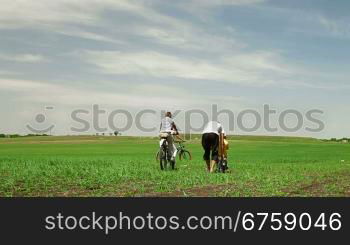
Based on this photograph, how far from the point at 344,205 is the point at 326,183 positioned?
6.61m

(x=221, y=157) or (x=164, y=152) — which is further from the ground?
(x=164, y=152)

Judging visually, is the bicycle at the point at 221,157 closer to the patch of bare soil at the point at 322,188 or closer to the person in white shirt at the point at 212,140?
the person in white shirt at the point at 212,140

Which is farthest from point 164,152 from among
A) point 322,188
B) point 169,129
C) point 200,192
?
point 200,192

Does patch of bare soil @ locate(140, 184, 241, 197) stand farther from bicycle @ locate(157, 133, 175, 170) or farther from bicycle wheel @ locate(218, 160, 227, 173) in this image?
bicycle @ locate(157, 133, 175, 170)

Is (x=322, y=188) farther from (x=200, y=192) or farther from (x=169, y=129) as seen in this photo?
(x=169, y=129)

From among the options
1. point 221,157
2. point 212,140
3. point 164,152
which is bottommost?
point 221,157

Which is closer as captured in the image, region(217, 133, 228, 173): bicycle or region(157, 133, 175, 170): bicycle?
region(217, 133, 228, 173): bicycle

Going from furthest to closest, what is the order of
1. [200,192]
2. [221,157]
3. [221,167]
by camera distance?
1. [221,167]
2. [221,157]
3. [200,192]

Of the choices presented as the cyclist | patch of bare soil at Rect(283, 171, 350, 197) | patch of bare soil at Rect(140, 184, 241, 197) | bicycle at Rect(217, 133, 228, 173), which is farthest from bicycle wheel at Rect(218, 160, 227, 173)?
patch of bare soil at Rect(140, 184, 241, 197)

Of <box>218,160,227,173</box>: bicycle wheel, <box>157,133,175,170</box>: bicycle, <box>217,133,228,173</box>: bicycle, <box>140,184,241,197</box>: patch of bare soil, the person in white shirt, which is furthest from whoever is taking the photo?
<box>157,133,175,170</box>: bicycle

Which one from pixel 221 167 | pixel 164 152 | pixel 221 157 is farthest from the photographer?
pixel 164 152

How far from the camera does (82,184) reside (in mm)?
17391

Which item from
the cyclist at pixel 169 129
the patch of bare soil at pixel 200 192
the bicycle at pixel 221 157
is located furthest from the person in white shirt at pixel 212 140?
the patch of bare soil at pixel 200 192

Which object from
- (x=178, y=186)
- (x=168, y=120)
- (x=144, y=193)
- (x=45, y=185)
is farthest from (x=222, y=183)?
(x=168, y=120)
